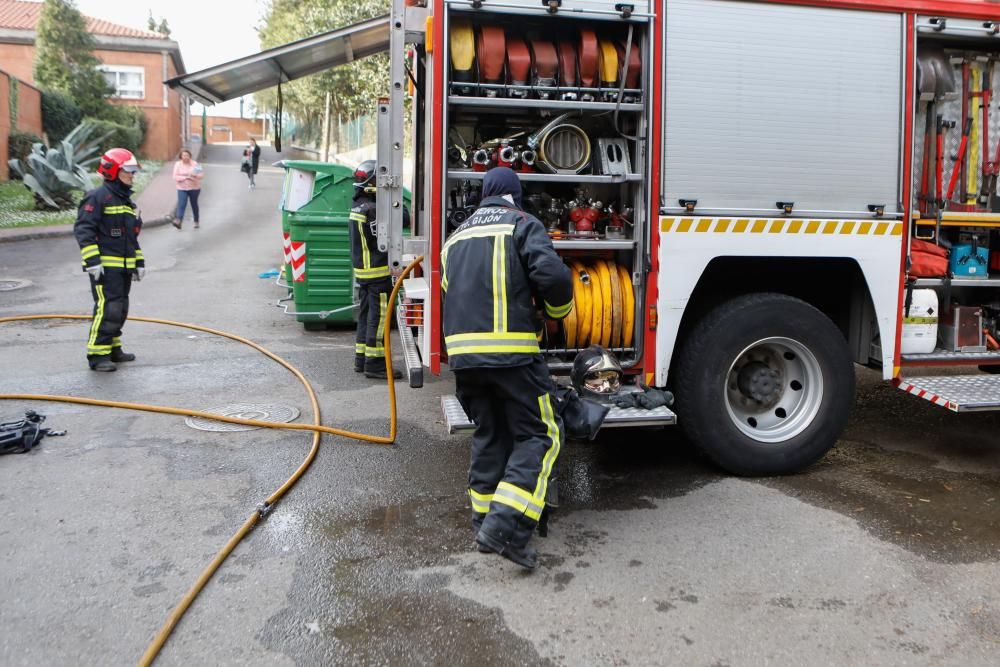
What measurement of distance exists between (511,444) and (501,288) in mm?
774

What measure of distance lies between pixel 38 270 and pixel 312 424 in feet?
27.8

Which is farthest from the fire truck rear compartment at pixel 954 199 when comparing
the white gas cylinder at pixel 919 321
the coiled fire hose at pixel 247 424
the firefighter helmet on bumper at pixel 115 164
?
the firefighter helmet on bumper at pixel 115 164

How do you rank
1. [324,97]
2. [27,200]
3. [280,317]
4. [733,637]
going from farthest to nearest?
[324,97], [27,200], [280,317], [733,637]

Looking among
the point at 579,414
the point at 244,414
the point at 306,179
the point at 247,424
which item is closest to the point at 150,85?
the point at 306,179

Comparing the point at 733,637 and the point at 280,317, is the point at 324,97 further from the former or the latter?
the point at 733,637

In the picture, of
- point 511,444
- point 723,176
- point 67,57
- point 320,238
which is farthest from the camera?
point 67,57

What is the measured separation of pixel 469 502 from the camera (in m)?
4.55

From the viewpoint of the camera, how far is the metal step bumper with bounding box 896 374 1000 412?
15.2 feet

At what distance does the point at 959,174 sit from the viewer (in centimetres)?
511

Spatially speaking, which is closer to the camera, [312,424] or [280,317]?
[312,424]

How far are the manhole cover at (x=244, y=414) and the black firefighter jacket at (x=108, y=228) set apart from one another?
1988mm

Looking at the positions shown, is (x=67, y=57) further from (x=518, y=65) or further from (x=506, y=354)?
(x=506, y=354)

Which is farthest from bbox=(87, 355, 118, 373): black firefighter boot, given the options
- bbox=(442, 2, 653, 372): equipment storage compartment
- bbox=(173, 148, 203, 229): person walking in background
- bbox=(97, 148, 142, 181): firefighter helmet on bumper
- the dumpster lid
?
bbox=(173, 148, 203, 229): person walking in background

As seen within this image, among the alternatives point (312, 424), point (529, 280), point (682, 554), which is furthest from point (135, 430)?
point (682, 554)
